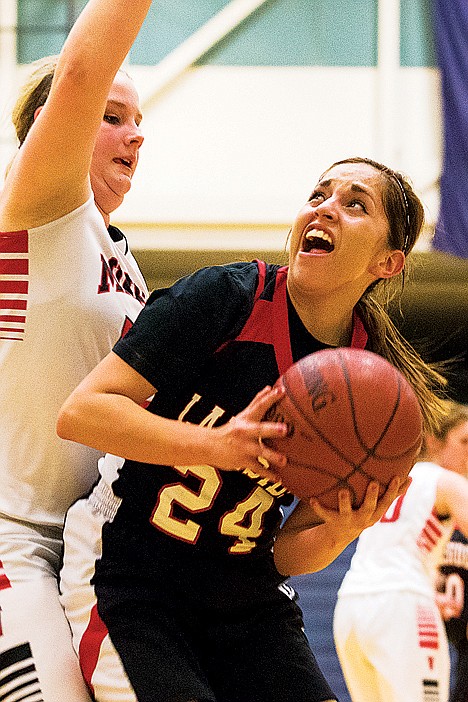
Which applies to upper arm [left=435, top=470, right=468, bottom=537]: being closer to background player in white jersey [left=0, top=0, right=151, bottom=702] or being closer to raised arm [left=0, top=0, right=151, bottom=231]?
background player in white jersey [left=0, top=0, right=151, bottom=702]

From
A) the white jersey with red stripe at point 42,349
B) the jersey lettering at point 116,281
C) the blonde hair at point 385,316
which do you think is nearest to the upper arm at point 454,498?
the blonde hair at point 385,316

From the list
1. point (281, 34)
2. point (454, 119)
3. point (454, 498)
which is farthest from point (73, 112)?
point (281, 34)

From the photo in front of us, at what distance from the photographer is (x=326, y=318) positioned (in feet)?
7.80

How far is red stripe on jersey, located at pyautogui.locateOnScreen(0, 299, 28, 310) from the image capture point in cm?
232

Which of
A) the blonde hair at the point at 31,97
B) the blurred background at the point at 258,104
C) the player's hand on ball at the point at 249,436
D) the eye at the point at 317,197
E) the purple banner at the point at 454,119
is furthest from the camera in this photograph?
the blurred background at the point at 258,104

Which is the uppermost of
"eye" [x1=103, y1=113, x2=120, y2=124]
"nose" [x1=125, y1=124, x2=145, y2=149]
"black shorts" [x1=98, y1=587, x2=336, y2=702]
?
"eye" [x1=103, y1=113, x2=120, y2=124]

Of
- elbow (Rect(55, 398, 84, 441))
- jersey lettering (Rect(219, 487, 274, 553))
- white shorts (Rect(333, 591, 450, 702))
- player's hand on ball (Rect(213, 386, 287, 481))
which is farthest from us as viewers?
white shorts (Rect(333, 591, 450, 702))

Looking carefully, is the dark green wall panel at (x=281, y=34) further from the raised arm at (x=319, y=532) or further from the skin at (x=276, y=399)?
the raised arm at (x=319, y=532)

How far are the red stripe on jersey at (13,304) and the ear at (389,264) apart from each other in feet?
2.60

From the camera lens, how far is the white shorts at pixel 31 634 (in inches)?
82.0

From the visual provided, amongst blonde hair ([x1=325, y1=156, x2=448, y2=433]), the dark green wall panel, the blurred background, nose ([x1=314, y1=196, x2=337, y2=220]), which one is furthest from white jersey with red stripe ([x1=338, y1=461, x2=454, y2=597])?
the dark green wall panel

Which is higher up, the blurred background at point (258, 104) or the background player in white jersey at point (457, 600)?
the blurred background at point (258, 104)

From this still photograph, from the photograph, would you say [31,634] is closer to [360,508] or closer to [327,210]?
[360,508]

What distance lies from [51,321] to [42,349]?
0.07 meters
